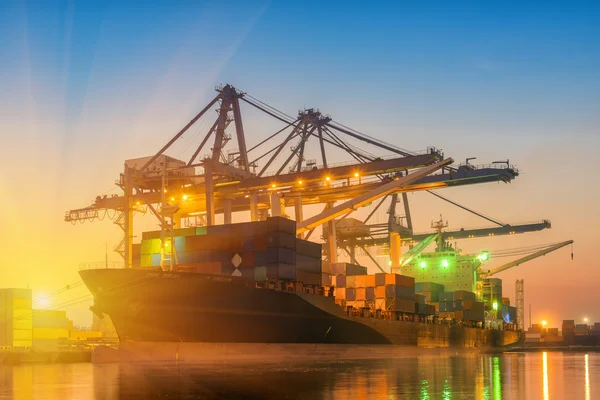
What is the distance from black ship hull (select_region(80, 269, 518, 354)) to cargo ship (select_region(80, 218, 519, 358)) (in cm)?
6

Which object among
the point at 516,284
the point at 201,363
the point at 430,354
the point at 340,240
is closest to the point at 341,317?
the point at 201,363

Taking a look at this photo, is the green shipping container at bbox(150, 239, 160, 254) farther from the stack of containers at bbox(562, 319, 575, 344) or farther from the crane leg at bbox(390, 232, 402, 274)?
the stack of containers at bbox(562, 319, 575, 344)

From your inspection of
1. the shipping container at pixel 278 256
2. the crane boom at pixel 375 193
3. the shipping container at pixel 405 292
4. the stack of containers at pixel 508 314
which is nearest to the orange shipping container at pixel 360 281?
the shipping container at pixel 405 292

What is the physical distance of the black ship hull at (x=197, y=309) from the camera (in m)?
41.0

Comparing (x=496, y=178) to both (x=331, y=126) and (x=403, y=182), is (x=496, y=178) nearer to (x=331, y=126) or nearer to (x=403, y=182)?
(x=403, y=182)

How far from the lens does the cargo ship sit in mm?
41250

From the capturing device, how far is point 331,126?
71375 mm

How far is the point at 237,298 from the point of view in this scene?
141ft

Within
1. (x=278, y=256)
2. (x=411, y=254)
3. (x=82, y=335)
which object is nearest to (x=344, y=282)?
(x=278, y=256)

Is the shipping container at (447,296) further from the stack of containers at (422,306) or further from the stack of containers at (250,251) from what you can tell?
the stack of containers at (250,251)

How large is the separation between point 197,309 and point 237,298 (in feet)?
8.56

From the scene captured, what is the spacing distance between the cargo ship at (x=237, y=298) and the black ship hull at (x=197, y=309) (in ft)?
0.19

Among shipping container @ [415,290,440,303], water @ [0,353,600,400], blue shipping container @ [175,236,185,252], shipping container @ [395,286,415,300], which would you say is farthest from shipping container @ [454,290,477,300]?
water @ [0,353,600,400]

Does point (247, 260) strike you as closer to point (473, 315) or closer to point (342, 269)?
point (342, 269)
